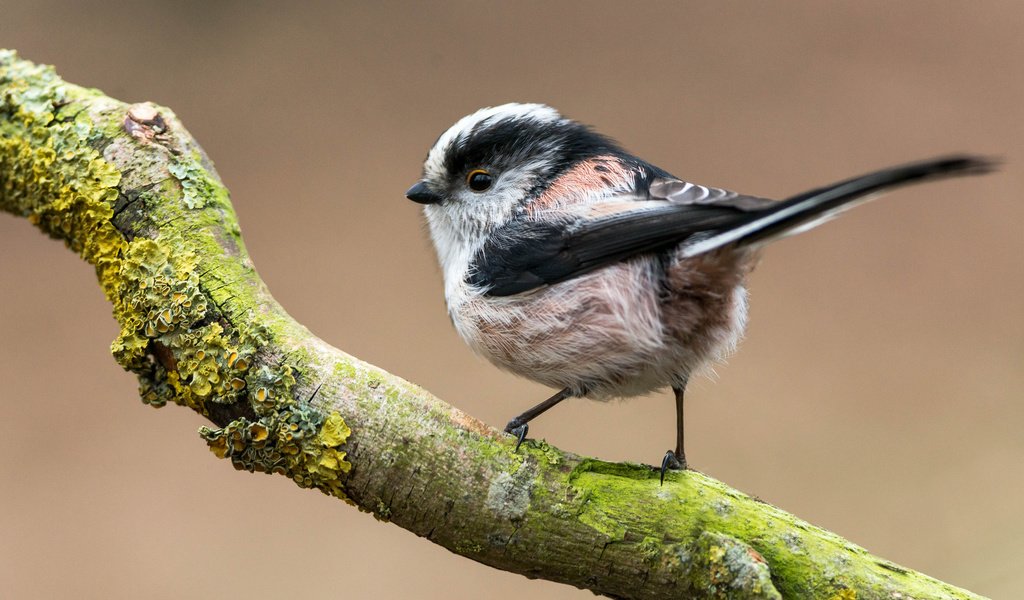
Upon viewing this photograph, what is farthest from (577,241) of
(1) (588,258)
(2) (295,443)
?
(2) (295,443)

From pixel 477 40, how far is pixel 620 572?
104 inches

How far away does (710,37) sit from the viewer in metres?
3.54

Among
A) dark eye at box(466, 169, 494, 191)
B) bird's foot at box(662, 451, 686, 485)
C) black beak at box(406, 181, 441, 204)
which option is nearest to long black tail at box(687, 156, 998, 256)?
bird's foot at box(662, 451, 686, 485)

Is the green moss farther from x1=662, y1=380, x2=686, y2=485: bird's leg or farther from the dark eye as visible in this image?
x1=662, y1=380, x2=686, y2=485: bird's leg

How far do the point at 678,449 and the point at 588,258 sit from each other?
0.41m

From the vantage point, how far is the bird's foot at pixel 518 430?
1.46 metres

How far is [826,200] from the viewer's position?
4.11 feet

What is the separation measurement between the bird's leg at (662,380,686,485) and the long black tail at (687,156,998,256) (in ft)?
1.15

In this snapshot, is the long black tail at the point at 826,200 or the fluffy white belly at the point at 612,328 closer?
the long black tail at the point at 826,200

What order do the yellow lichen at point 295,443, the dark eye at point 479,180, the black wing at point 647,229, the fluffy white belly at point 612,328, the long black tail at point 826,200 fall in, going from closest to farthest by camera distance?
1. the long black tail at point 826,200
2. the black wing at point 647,229
3. the yellow lichen at point 295,443
4. the fluffy white belly at point 612,328
5. the dark eye at point 479,180

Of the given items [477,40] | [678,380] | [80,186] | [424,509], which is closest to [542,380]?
[678,380]

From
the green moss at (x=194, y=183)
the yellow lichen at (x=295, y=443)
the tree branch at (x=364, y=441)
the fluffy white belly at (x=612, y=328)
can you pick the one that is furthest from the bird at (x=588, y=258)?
the green moss at (x=194, y=183)

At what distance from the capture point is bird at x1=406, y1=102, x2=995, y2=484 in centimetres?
151

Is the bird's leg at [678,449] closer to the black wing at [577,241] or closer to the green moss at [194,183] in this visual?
the black wing at [577,241]
